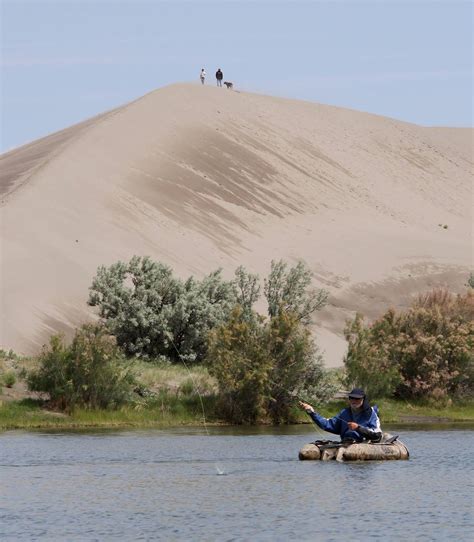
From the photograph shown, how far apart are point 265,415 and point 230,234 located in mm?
40686

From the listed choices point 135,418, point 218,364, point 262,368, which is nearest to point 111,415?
point 135,418

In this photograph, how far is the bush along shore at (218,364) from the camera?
1783 inches

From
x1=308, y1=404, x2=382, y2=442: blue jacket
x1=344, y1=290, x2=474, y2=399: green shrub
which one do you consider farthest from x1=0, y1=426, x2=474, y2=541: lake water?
x1=344, y1=290, x2=474, y2=399: green shrub

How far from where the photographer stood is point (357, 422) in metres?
34.2

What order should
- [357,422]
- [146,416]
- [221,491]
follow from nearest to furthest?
[221,491]
[357,422]
[146,416]

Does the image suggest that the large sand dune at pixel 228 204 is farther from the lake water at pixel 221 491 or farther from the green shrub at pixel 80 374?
the lake water at pixel 221 491

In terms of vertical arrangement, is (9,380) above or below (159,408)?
above

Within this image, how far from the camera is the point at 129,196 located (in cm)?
8662

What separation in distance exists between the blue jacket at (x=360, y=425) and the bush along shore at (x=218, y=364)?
36.2 feet

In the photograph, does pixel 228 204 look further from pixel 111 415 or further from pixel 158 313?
pixel 111 415

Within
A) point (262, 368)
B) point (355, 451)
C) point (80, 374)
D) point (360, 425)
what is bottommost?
point (355, 451)

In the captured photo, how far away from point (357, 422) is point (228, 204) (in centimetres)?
5759

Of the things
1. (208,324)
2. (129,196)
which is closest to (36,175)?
(129,196)

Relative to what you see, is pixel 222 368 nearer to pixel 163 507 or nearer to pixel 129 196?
pixel 163 507
